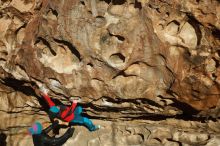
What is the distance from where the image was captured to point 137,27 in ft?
12.6

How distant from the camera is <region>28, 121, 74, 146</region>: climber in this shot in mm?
Answer: 4453

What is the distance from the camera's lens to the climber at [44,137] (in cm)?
445

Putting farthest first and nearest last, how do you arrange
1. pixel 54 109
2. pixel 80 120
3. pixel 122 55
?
1. pixel 80 120
2. pixel 54 109
3. pixel 122 55

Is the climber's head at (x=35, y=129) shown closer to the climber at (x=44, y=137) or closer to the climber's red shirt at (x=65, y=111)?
the climber at (x=44, y=137)

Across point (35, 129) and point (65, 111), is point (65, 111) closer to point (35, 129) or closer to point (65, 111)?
point (65, 111)

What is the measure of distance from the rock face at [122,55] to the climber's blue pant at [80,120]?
12cm

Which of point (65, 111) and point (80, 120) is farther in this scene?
point (80, 120)

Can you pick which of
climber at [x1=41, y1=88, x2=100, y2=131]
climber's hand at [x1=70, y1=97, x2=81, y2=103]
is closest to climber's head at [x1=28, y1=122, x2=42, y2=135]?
climber at [x1=41, y1=88, x2=100, y2=131]

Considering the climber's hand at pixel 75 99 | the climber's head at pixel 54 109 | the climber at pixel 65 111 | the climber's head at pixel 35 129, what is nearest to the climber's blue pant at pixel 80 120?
the climber at pixel 65 111

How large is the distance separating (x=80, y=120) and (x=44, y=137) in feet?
1.58

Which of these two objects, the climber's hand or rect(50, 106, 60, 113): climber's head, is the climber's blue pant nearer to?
the climber's hand

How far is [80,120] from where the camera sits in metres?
4.57

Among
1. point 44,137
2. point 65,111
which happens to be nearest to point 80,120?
point 65,111

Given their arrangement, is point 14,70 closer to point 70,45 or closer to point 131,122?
point 70,45
